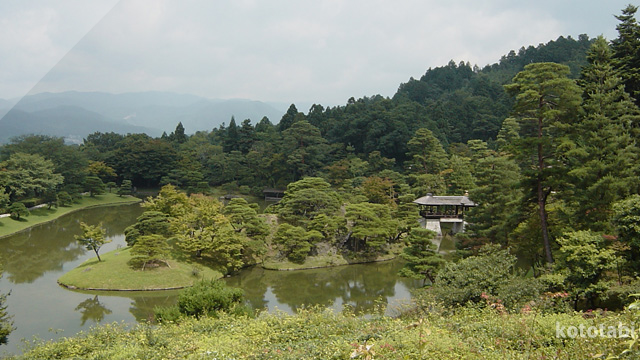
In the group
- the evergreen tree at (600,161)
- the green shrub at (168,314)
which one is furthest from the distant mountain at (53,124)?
the evergreen tree at (600,161)

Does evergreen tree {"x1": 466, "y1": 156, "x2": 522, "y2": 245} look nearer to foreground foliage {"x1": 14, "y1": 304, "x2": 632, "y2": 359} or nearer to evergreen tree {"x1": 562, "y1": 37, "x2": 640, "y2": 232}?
evergreen tree {"x1": 562, "y1": 37, "x2": 640, "y2": 232}

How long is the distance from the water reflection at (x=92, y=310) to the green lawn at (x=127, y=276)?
3.73 feet

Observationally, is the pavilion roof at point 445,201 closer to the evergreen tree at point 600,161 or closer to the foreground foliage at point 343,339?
the evergreen tree at point 600,161

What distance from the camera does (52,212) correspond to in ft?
109

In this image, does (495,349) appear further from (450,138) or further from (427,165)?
(450,138)

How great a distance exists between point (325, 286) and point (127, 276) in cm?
853

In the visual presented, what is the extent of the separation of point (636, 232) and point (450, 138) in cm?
4182

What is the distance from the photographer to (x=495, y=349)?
5.60 meters

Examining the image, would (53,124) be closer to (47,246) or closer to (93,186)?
(93,186)

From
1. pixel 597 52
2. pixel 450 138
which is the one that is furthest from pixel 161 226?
pixel 450 138

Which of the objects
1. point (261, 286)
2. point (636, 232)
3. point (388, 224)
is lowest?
point (261, 286)

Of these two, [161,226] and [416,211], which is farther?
[416,211]

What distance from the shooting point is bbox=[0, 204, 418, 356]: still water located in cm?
1431

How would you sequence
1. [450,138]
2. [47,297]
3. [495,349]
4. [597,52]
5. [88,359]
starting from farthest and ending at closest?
[450,138] → [47,297] → [597,52] → [88,359] → [495,349]
